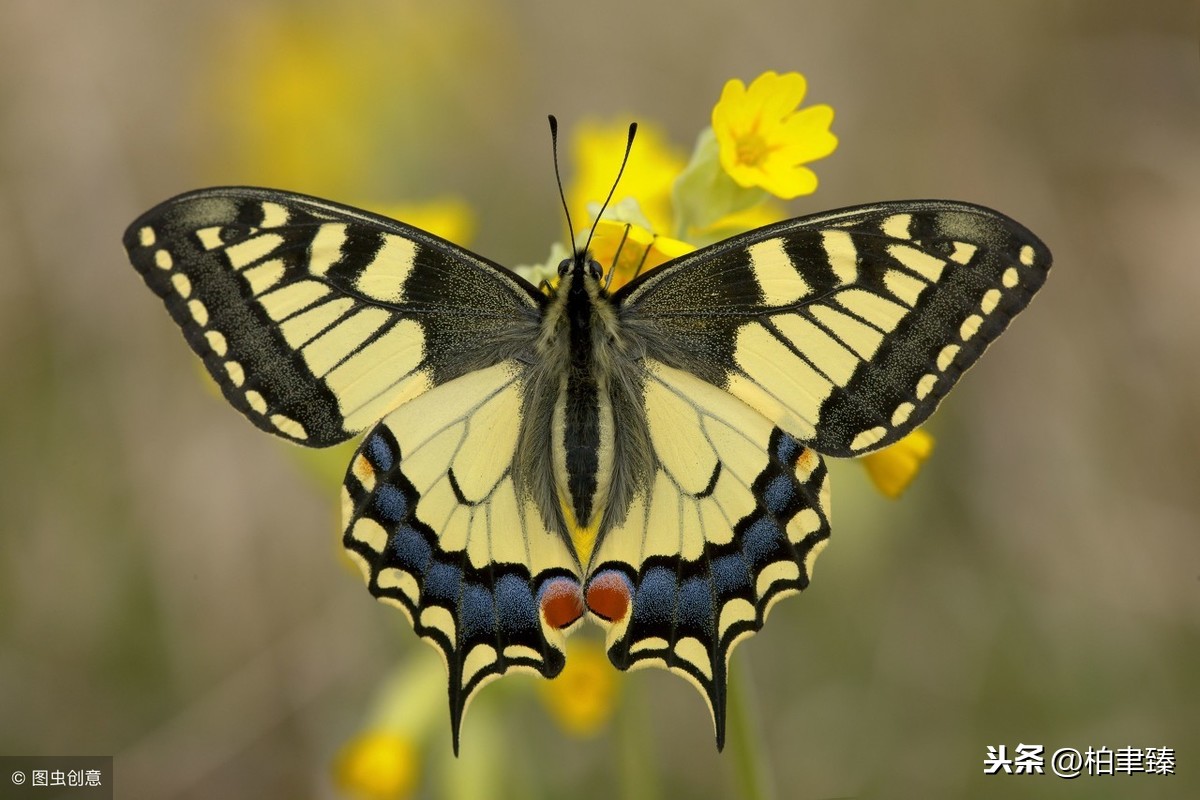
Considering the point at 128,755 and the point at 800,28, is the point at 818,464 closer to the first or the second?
the point at 128,755

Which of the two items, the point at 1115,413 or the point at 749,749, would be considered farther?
the point at 1115,413

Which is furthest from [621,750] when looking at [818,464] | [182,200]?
[182,200]

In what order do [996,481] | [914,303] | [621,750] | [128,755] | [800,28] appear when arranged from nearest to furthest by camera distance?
[914,303] < [621,750] < [128,755] < [996,481] < [800,28]

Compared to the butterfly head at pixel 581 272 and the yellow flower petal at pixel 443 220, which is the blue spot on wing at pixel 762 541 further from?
the yellow flower petal at pixel 443 220

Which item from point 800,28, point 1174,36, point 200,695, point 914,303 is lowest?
point 200,695

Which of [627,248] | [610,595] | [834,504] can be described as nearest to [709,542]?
[610,595]

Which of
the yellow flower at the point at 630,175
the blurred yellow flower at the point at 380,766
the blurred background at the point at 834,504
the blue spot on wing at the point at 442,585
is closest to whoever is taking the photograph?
the blue spot on wing at the point at 442,585


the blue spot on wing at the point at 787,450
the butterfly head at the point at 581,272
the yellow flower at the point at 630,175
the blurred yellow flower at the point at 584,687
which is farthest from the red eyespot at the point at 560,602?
the yellow flower at the point at 630,175
